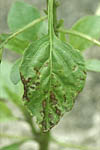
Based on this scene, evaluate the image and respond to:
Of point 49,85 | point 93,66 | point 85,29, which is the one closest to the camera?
point 49,85

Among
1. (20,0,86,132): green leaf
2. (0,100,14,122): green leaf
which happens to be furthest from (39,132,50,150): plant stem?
(20,0,86,132): green leaf

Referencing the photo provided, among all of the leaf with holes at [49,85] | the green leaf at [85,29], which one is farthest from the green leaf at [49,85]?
the green leaf at [85,29]

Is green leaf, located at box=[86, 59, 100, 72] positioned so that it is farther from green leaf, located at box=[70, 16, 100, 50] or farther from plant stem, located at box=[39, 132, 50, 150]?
plant stem, located at box=[39, 132, 50, 150]

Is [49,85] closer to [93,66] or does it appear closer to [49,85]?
[49,85]

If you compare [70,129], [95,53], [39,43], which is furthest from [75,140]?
[39,43]

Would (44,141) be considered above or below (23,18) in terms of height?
below

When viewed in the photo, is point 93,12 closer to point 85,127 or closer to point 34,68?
point 85,127

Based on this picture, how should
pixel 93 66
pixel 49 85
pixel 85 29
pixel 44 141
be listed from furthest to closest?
pixel 44 141, pixel 85 29, pixel 93 66, pixel 49 85

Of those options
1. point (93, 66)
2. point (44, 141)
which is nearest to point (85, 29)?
point (93, 66)
